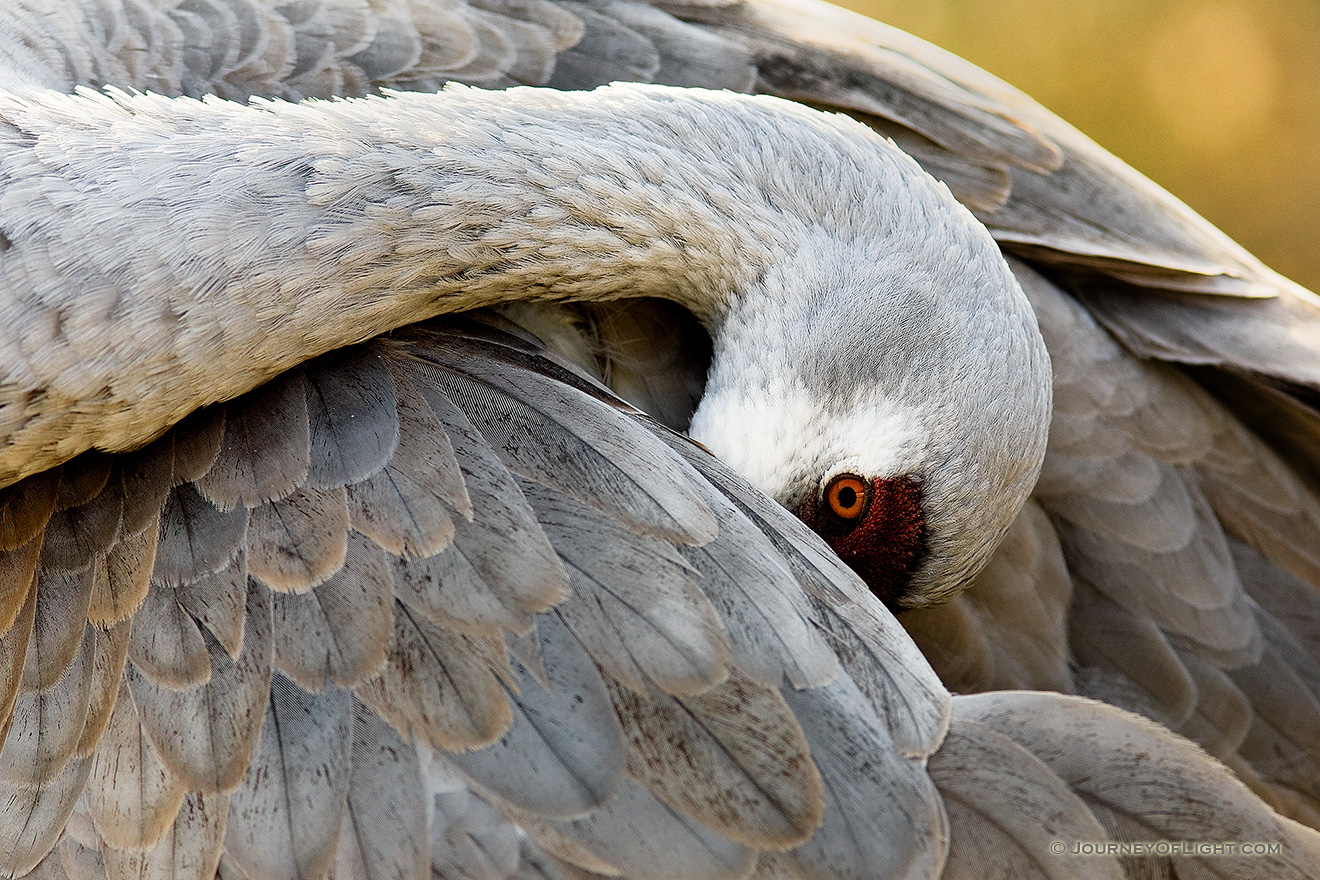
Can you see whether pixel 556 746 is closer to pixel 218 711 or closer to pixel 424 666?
pixel 424 666

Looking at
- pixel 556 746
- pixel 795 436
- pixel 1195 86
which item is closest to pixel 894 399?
pixel 795 436

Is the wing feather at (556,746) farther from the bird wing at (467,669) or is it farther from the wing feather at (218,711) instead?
the wing feather at (218,711)

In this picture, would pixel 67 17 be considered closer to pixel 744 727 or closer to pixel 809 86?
pixel 809 86

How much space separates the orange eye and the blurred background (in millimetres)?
3233

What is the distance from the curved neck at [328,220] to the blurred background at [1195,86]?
3031 millimetres

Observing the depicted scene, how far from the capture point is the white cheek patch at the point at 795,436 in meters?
2.04

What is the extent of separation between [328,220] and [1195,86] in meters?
4.09

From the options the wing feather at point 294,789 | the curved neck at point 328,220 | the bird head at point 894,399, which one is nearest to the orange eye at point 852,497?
the bird head at point 894,399

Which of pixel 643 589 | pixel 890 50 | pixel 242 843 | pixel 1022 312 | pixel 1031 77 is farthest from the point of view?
pixel 1031 77

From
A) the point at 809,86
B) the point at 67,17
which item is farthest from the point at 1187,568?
the point at 67,17

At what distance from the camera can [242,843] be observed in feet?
4.95

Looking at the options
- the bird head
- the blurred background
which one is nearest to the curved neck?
the bird head

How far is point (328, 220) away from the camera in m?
1.72

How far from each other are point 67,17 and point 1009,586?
6.19 ft
